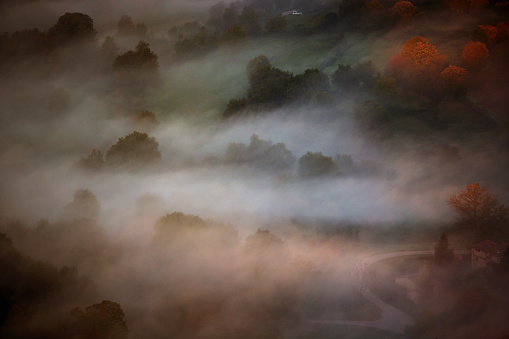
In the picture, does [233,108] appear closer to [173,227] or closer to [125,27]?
[173,227]

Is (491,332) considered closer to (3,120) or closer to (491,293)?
(491,293)

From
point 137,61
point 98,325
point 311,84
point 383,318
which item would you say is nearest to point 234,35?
point 137,61

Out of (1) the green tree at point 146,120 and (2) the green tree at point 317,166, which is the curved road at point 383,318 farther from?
(1) the green tree at point 146,120

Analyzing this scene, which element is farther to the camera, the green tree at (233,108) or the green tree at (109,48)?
the green tree at (109,48)

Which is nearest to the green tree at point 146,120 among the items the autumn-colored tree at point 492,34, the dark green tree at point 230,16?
the dark green tree at point 230,16

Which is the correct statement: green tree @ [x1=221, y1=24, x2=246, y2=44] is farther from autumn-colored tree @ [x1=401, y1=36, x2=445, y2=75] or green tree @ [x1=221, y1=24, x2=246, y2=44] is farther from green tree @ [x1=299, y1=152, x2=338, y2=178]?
green tree @ [x1=299, y1=152, x2=338, y2=178]
